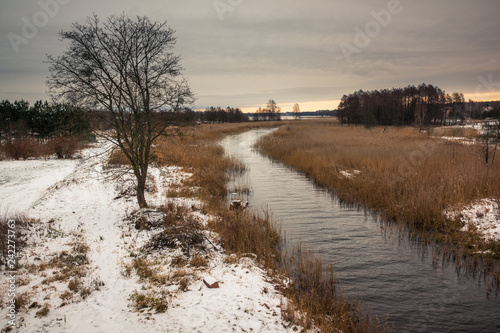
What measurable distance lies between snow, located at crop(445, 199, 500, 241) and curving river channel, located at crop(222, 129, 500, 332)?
1719mm

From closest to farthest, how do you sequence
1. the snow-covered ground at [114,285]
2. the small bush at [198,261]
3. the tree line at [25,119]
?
the snow-covered ground at [114,285] → the small bush at [198,261] → the tree line at [25,119]

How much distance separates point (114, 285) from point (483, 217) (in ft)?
31.8

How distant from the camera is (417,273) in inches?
244

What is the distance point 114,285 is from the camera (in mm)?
5078

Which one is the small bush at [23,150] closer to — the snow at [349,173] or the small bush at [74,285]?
the small bush at [74,285]

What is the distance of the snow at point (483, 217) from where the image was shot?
7298 mm

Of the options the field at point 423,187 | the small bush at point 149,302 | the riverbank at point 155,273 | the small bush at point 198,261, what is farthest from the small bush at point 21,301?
the field at point 423,187

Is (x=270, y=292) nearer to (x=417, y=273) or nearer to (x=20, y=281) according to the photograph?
(x=417, y=273)

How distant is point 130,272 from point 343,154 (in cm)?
1538

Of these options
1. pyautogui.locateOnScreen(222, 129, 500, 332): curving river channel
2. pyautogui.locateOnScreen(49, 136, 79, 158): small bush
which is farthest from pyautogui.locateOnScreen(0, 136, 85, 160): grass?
pyautogui.locateOnScreen(222, 129, 500, 332): curving river channel

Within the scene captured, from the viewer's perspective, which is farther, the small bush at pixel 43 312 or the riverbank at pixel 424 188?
the riverbank at pixel 424 188

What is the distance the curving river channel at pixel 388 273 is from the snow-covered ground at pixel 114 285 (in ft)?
6.82

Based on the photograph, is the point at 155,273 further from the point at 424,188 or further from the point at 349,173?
the point at 349,173

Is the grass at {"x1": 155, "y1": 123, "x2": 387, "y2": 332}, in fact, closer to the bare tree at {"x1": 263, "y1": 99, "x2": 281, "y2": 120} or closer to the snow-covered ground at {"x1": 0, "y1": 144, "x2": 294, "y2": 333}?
the snow-covered ground at {"x1": 0, "y1": 144, "x2": 294, "y2": 333}
